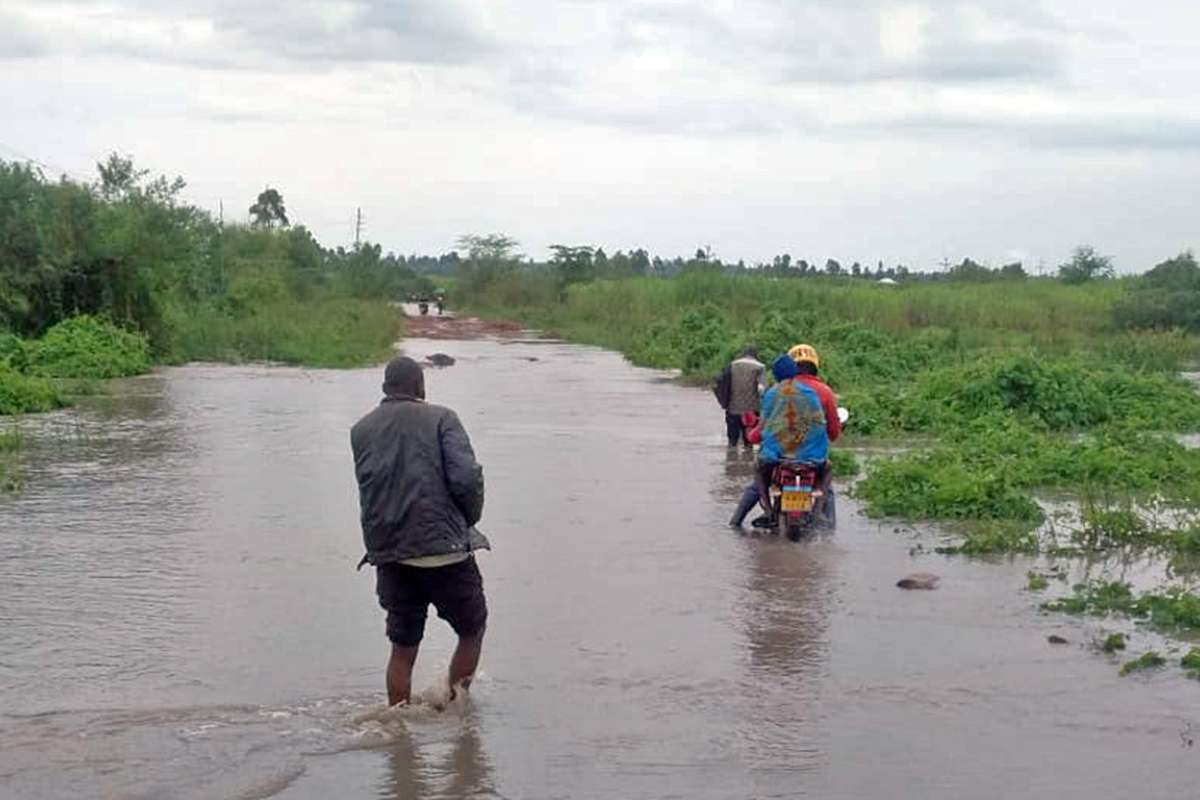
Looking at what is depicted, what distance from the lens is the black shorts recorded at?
753 cm

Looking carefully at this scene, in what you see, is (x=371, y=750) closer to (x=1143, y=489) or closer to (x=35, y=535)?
(x=35, y=535)

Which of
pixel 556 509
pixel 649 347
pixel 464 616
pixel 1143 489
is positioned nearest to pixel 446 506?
pixel 464 616

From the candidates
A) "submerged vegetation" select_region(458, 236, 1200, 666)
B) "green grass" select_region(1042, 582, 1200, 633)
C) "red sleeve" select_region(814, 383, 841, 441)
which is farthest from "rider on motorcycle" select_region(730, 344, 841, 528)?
"green grass" select_region(1042, 582, 1200, 633)

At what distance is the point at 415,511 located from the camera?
737 centimetres

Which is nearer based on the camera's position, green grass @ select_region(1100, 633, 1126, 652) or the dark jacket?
the dark jacket

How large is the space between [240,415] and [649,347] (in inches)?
845

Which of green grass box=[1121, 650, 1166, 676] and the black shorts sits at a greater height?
the black shorts

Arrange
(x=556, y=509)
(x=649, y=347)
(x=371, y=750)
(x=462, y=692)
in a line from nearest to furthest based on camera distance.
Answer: (x=371, y=750) → (x=462, y=692) → (x=556, y=509) → (x=649, y=347)

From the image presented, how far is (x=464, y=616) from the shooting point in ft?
25.1

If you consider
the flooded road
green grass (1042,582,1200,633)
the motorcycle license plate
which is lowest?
the flooded road

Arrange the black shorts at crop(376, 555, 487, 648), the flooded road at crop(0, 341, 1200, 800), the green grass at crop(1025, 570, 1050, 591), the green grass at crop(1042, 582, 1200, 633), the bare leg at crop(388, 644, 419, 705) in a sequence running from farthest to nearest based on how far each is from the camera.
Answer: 1. the green grass at crop(1025, 570, 1050, 591)
2. the green grass at crop(1042, 582, 1200, 633)
3. the bare leg at crop(388, 644, 419, 705)
4. the black shorts at crop(376, 555, 487, 648)
5. the flooded road at crop(0, 341, 1200, 800)

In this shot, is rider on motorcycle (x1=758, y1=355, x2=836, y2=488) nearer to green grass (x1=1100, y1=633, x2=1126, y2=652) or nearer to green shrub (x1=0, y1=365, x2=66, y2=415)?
green grass (x1=1100, y1=633, x2=1126, y2=652)

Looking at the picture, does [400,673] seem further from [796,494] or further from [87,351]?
[87,351]

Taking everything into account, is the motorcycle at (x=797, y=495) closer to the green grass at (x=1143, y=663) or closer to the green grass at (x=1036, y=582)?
the green grass at (x=1036, y=582)
